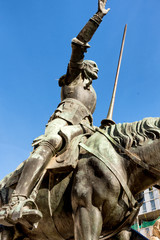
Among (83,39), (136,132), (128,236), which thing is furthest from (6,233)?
(83,39)

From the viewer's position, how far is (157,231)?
8562 mm

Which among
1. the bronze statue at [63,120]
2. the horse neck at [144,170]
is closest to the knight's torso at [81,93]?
the bronze statue at [63,120]

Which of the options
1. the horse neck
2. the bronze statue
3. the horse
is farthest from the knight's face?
the horse neck

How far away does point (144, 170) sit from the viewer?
10.4ft

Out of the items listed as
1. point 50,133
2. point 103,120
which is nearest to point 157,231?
point 103,120

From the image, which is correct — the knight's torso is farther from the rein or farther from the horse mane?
the rein

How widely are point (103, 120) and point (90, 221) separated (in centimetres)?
169

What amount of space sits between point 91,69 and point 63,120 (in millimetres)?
1386

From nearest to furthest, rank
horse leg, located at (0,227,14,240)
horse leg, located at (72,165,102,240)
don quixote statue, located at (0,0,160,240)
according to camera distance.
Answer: horse leg, located at (72,165,102,240) < don quixote statue, located at (0,0,160,240) < horse leg, located at (0,227,14,240)

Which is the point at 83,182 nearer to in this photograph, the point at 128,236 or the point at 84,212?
the point at 84,212

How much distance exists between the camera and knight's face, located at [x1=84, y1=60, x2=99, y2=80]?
493 centimetres

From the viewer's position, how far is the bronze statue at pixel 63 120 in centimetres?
295

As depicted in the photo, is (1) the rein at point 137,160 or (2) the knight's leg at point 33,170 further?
(2) the knight's leg at point 33,170

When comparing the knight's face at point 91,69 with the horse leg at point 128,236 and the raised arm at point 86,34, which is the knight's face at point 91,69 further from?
the horse leg at point 128,236
